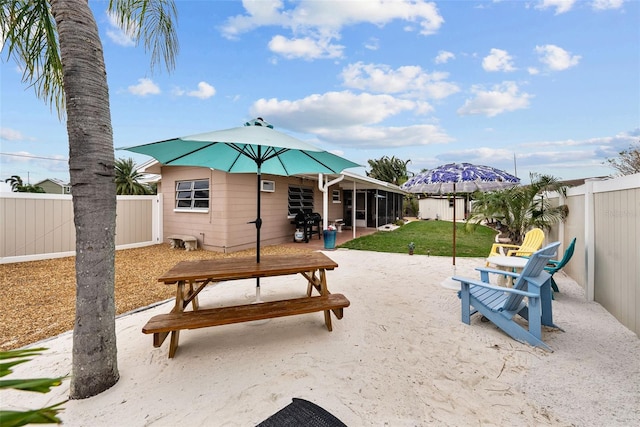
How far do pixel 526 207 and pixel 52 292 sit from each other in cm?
1065

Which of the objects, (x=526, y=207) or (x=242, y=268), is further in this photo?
(x=526, y=207)

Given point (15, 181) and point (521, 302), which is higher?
point (15, 181)

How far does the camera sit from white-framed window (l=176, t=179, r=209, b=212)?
8841mm

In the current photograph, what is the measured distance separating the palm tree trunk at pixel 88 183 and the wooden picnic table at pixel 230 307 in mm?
392

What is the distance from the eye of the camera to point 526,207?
7332 mm

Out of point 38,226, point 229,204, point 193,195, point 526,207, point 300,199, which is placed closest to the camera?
point 38,226

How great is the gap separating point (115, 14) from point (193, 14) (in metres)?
4.09

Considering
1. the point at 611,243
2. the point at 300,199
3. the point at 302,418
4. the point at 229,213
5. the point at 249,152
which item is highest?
the point at 249,152

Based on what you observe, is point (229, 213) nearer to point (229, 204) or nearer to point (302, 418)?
point (229, 204)

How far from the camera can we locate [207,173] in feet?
28.2

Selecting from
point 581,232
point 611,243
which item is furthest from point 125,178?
point 611,243

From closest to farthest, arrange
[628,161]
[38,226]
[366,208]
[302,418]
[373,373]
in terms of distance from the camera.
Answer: [302,418], [373,373], [38,226], [628,161], [366,208]

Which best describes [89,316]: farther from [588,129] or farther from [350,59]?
[588,129]

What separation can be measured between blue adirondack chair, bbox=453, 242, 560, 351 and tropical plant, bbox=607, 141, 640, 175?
354 inches
